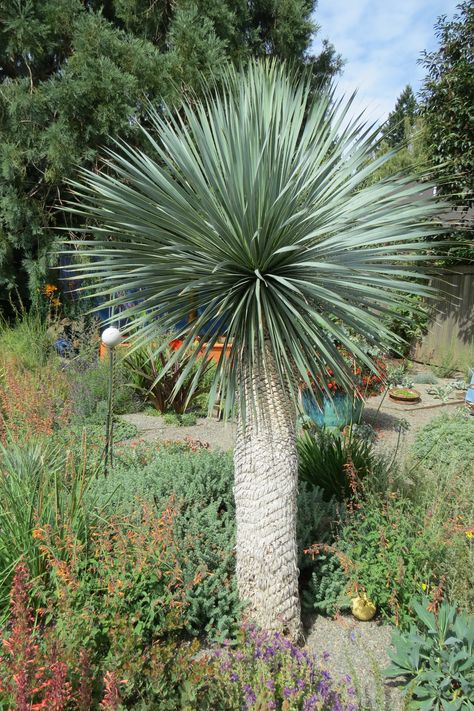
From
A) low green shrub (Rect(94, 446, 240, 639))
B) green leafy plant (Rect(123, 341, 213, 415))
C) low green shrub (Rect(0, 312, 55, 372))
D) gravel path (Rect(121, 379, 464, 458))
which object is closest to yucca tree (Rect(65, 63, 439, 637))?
low green shrub (Rect(94, 446, 240, 639))

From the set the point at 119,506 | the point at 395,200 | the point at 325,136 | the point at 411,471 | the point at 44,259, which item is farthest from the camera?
the point at 44,259

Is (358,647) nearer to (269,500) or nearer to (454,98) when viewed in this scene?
(269,500)

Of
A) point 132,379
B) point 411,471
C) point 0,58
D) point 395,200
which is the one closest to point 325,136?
point 395,200

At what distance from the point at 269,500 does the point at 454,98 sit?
8.96m

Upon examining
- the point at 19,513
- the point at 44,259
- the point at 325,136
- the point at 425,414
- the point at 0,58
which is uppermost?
the point at 0,58

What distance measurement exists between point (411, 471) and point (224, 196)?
2437mm

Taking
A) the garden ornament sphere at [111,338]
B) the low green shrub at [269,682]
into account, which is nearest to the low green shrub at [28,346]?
the garden ornament sphere at [111,338]

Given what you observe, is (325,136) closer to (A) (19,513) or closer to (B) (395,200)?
(B) (395,200)

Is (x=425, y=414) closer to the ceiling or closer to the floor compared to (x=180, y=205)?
closer to the floor

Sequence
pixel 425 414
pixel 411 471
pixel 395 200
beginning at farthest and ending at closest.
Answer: pixel 425 414
pixel 411 471
pixel 395 200

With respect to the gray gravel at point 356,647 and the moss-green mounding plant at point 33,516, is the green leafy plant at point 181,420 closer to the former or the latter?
the moss-green mounding plant at point 33,516

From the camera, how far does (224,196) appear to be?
7.63 ft

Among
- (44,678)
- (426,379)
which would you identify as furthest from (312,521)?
(426,379)

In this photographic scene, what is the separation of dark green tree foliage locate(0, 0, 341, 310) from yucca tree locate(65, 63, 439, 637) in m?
6.55
